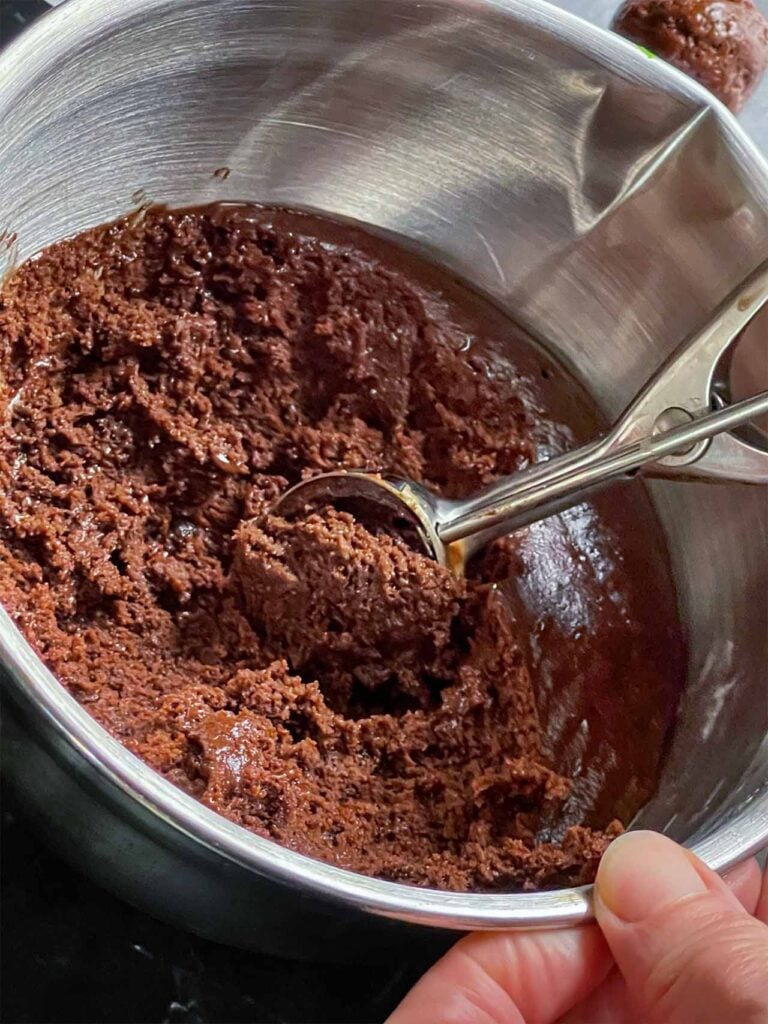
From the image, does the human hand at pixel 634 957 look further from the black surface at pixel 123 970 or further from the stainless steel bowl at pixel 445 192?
the black surface at pixel 123 970

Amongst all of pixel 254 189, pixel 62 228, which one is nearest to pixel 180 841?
pixel 62 228

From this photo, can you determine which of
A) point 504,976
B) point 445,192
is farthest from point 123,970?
point 445,192

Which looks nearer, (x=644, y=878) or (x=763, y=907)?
(x=644, y=878)

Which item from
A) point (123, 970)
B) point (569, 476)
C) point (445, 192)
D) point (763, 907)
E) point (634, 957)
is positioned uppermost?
point (445, 192)

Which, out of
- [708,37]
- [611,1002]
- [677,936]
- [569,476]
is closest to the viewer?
[677,936]

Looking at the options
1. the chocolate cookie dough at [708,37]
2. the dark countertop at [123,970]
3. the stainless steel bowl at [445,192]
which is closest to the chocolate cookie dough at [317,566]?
the stainless steel bowl at [445,192]

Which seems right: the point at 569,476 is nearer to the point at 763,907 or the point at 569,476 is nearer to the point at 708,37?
the point at 763,907

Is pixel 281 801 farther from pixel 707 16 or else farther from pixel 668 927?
pixel 707 16

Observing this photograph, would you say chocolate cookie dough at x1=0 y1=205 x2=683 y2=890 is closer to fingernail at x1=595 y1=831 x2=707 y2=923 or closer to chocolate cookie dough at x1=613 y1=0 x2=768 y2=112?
fingernail at x1=595 y1=831 x2=707 y2=923
